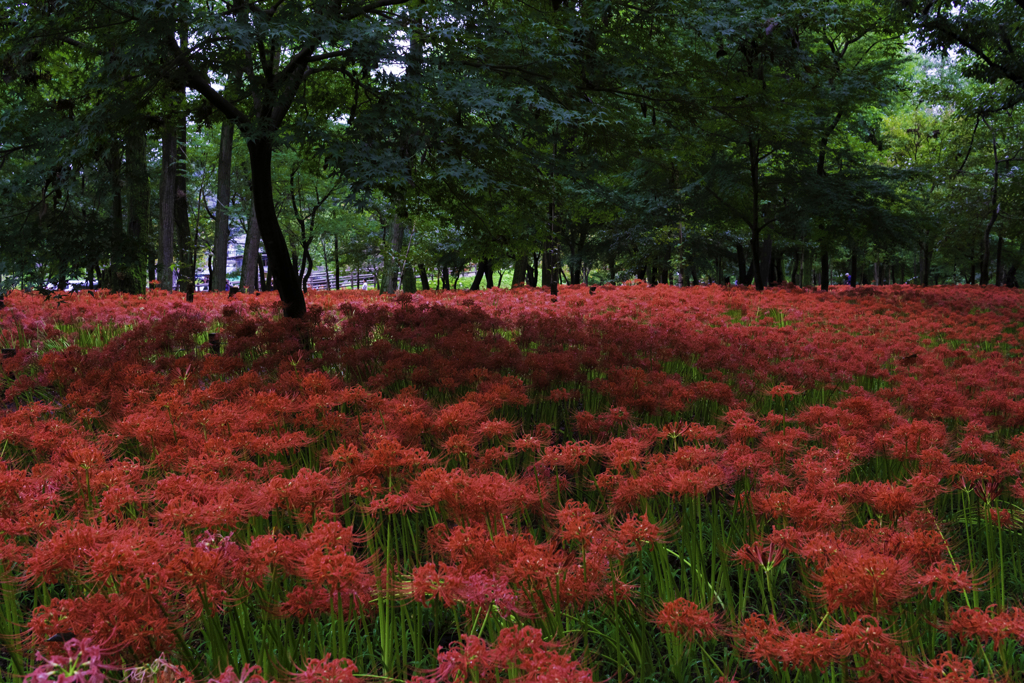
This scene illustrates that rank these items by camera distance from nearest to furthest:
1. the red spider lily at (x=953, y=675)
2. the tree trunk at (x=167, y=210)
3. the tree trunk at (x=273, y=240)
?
the red spider lily at (x=953, y=675)
the tree trunk at (x=273, y=240)
the tree trunk at (x=167, y=210)

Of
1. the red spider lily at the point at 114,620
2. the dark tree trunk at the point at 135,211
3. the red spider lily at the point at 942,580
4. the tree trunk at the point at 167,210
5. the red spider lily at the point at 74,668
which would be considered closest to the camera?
the red spider lily at the point at 74,668

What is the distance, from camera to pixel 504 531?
2270mm

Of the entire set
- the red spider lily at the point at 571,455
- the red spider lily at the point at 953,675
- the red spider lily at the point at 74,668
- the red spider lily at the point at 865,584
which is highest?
the red spider lily at the point at 571,455

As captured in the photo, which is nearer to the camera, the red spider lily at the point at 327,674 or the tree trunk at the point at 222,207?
the red spider lily at the point at 327,674

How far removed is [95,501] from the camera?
2748mm

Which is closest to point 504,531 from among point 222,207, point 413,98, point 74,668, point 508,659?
point 508,659

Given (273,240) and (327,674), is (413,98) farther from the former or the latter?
(327,674)

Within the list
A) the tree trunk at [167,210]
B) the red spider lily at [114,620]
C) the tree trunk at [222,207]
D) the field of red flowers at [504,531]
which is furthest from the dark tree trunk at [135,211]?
the red spider lily at [114,620]

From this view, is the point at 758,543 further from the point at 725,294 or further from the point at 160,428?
the point at 725,294

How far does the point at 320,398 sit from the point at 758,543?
258 cm

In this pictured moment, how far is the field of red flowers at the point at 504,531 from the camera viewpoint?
1.84 metres

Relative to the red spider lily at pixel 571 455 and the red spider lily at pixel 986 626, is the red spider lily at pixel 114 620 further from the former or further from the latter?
the red spider lily at pixel 986 626

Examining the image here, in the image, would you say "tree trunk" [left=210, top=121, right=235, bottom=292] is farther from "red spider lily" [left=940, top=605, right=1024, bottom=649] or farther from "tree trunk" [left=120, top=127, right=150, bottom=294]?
"red spider lily" [left=940, top=605, right=1024, bottom=649]

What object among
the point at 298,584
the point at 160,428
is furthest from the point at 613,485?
the point at 160,428
